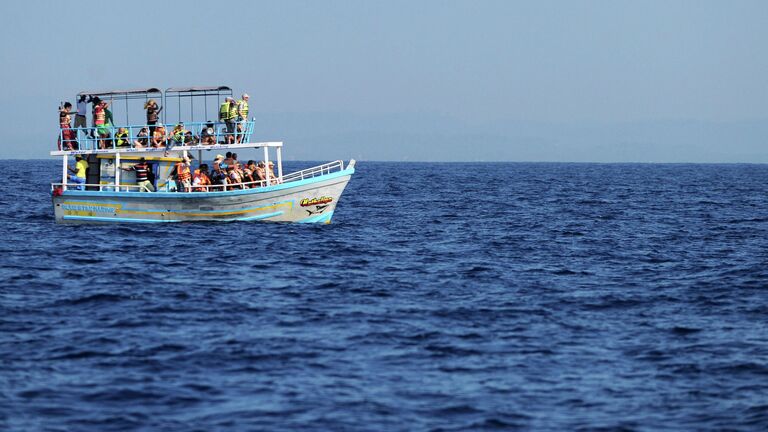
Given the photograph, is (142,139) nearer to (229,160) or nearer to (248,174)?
(229,160)

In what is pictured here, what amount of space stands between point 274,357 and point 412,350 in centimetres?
214

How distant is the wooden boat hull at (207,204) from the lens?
32.6 metres

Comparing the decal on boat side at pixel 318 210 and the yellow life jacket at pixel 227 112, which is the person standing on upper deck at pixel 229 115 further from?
the decal on boat side at pixel 318 210

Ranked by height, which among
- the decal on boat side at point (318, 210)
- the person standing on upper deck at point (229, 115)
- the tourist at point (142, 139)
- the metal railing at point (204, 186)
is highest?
the person standing on upper deck at point (229, 115)

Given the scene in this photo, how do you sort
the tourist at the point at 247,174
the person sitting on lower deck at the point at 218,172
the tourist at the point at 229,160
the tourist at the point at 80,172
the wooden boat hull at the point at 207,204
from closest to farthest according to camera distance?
1. the wooden boat hull at the point at 207,204
2. the tourist at the point at 229,160
3. the person sitting on lower deck at the point at 218,172
4. the tourist at the point at 247,174
5. the tourist at the point at 80,172

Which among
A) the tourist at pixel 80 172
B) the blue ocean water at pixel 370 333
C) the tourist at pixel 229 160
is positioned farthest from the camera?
the tourist at pixel 80 172

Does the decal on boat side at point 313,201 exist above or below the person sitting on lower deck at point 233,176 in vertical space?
below

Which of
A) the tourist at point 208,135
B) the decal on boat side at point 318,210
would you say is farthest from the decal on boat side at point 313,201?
the tourist at point 208,135

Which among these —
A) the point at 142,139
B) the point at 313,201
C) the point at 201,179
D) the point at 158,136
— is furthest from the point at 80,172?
the point at 313,201

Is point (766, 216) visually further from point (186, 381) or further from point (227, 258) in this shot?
point (186, 381)

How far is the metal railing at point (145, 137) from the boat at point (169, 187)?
0.03m

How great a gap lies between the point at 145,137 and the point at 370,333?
713 inches

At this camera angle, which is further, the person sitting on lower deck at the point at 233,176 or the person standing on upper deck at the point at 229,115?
the person standing on upper deck at the point at 229,115

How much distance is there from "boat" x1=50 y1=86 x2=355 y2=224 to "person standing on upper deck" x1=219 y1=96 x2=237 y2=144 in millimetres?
126
